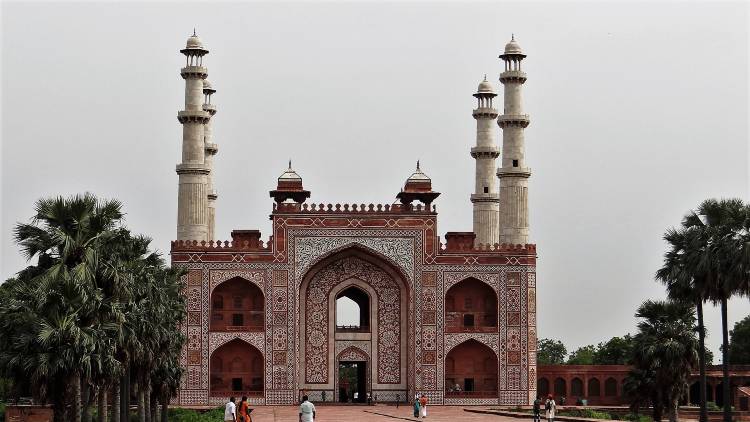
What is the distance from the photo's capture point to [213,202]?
6044 centimetres

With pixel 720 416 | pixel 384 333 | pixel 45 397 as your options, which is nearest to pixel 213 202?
pixel 384 333

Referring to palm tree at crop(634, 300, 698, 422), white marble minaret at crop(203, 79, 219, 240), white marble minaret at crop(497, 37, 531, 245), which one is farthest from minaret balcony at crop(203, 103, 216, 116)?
palm tree at crop(634, 300, 698, 422)

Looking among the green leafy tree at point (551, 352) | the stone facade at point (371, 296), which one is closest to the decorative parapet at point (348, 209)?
the stone facade at point (371, 296)

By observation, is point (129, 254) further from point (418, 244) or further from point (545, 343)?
point (545, 343)

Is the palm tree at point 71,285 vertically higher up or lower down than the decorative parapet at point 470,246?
lower down

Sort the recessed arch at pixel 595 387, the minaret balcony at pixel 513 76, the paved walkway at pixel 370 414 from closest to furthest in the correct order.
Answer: the paved walkway at pixel 370 414
the minaret balcony at pixel 513 76
the recessed arch at pixel 595 387

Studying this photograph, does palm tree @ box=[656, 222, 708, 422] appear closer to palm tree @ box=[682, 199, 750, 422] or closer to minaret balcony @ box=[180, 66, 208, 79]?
palm tree @ box=[682, 199, 750, 422]

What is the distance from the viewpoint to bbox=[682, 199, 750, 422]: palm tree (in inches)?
1399

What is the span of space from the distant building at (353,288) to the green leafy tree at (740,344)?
2528 centimetres

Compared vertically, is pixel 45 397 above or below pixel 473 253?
below

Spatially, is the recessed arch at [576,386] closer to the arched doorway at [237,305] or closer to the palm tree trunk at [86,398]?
the arched doorway at [237,305]

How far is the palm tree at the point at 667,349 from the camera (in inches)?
1674

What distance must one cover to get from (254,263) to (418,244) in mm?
5966

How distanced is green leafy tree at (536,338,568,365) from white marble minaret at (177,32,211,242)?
53076 millimetres
